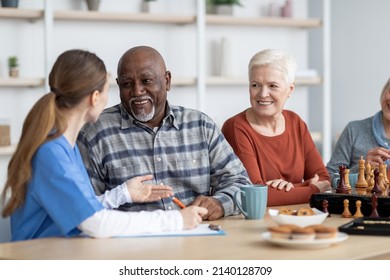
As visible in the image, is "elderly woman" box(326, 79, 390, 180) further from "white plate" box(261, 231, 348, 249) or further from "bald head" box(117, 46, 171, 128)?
"white plate" box(261, 231, 348, 249)

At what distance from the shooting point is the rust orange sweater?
3.01 metres

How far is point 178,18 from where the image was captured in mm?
5152

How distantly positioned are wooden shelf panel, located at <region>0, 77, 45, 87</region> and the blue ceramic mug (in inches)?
100

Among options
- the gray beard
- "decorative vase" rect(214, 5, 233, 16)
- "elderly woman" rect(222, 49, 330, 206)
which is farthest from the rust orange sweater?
"decorative vase" rect(214, 5, 233, 16)

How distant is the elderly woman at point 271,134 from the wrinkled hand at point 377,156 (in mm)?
183

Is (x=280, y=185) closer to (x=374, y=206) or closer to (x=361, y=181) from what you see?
(x=361, y=181)

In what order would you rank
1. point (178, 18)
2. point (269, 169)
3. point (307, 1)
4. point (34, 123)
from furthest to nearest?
point (307, 1) < point (178, 18) < point (269, 169) < point (34, 123)

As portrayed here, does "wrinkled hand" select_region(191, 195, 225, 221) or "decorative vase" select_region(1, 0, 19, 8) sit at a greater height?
"decorative vase" select_region(1, 0, 19, 8)

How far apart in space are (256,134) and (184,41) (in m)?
2.44

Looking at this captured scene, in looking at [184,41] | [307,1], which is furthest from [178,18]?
[307,1]

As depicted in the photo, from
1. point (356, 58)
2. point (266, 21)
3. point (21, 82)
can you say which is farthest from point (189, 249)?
point (356, 58)

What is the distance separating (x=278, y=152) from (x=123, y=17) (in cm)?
218

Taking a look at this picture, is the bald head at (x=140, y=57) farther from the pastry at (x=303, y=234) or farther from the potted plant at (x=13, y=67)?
the potted plant at (x=13, y=67)
